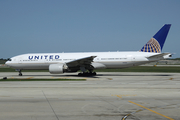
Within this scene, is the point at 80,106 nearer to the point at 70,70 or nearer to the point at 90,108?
the point at 90,108

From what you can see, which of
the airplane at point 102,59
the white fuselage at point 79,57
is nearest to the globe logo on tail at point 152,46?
the airplane at point 102,59

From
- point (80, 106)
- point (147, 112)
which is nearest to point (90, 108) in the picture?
point (80, 106)

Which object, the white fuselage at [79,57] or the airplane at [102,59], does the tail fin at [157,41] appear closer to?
the airplane at [102,59]

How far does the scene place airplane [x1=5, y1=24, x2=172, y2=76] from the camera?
29984 mm

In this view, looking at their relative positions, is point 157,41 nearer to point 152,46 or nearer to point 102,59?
point 152,46

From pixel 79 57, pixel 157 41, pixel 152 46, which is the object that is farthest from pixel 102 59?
pixel 157 41

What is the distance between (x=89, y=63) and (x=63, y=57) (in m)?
4.91

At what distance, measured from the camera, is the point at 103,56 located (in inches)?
1236

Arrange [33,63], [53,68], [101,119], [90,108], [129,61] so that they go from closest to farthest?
[101,119], [90,108], [53,68], [129,61], [33,63]

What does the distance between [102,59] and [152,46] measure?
27.3 feet

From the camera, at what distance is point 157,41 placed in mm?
31656

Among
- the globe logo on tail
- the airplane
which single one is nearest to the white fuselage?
the airplane

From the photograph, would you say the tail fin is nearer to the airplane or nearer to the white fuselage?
the airplane

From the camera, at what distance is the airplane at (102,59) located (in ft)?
98.4
